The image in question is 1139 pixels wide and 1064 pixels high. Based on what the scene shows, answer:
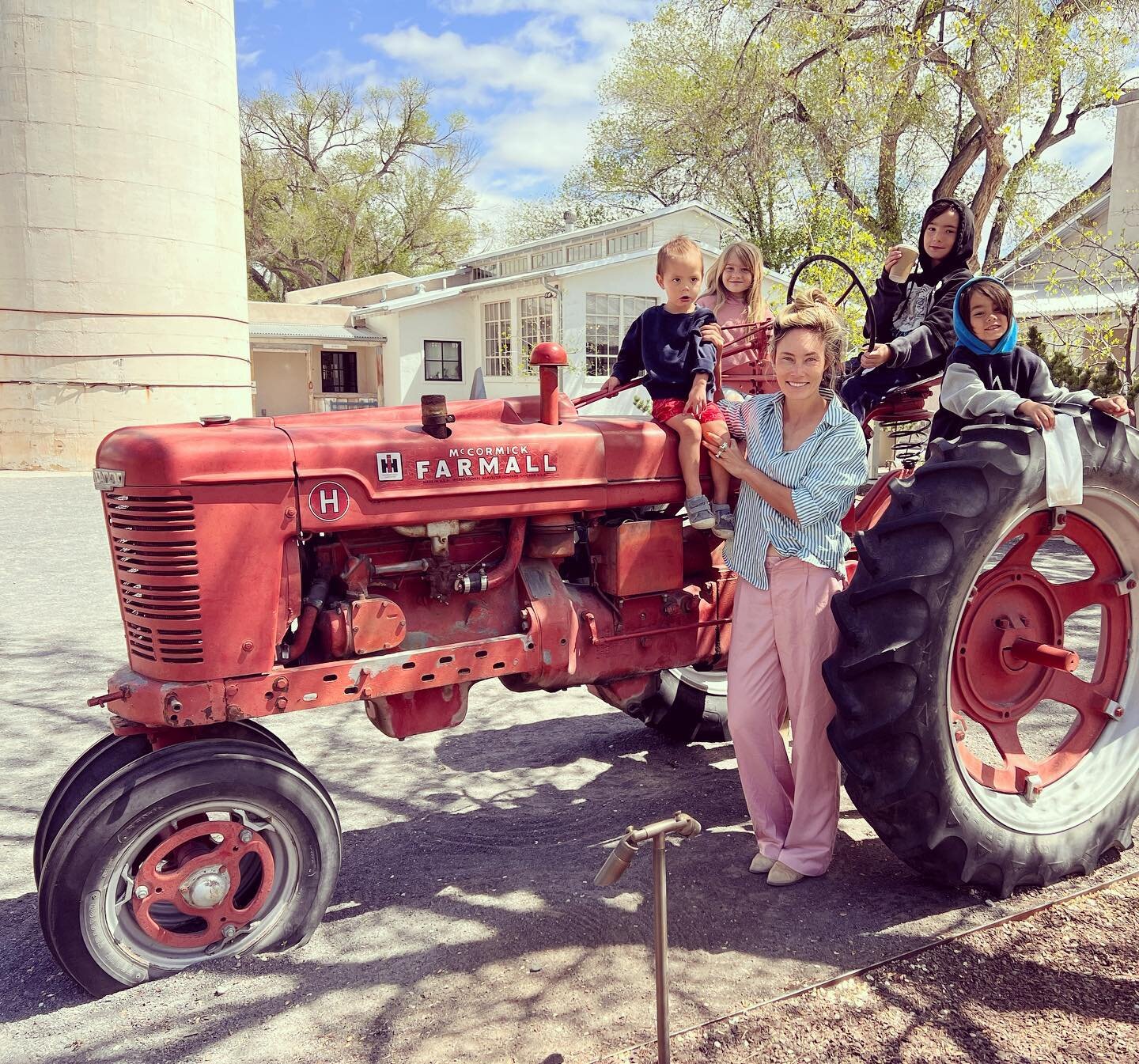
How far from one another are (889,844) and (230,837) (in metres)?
1.84

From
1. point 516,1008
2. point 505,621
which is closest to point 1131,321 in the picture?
point 505,621

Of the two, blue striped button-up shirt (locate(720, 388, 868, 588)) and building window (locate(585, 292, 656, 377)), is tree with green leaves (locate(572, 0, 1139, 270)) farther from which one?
blue striped button-up shirt (locate(720, 388, 868, 588))

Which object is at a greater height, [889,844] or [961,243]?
[961,243]

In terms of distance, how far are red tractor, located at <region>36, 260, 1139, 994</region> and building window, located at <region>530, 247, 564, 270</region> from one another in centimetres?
1946

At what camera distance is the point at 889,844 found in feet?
9.40

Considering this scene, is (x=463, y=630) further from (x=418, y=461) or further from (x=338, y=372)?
(x=338, y=372)

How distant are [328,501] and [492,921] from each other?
1.31 meters

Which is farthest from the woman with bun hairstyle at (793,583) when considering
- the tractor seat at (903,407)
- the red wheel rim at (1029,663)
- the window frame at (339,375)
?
the window frame at (339,375)

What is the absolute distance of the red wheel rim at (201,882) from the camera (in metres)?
2.52

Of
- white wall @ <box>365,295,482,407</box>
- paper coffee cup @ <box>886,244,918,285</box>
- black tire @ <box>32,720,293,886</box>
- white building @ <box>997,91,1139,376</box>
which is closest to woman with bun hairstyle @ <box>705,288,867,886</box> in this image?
paper coffee cup @ <box>886,244,918,285</box>

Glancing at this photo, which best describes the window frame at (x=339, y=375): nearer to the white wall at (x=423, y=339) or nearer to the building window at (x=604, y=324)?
the white wall at (x=423, y=339)

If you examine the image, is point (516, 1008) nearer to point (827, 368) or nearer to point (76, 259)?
point (827, 368)

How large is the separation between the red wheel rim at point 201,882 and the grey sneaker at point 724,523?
169 centimetres

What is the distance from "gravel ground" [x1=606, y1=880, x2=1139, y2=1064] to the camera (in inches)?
88.0
